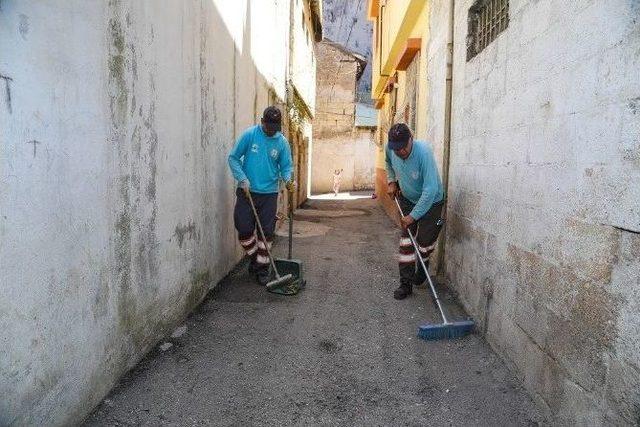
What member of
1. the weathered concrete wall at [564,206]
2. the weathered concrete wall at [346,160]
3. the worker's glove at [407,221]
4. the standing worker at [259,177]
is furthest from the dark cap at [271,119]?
the weathered concrete wall at [346,160]

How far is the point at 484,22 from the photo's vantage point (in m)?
4.39

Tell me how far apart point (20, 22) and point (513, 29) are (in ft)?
9.85

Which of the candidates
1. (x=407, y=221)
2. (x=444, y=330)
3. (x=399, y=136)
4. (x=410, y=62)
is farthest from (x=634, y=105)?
(x=410, y=62)

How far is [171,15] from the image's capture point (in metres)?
3.56

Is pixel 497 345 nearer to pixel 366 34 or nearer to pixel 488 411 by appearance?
pixel 488 411

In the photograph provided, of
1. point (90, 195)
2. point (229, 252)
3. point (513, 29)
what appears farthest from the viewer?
point (229, 252)

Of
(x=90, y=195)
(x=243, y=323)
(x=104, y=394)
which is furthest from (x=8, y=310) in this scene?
(x=243, y=323)

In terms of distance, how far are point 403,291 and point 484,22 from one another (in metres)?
2.68

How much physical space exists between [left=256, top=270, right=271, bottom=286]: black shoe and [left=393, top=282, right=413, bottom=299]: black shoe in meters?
1.37

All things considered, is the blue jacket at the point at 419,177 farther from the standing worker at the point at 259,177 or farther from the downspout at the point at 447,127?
the standing worker at the point at 259,177

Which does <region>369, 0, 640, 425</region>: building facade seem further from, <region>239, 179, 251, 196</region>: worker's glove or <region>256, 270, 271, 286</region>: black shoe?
<region>239, 179, 251, 196</region>: worker's glove

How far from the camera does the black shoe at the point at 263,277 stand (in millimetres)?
5233

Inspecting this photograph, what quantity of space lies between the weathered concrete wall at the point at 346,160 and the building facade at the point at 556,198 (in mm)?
19472

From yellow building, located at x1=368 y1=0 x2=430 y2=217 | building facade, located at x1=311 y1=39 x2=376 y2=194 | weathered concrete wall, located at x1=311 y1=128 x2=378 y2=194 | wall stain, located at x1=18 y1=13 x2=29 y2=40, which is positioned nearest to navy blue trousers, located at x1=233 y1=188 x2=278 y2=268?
yellow building, located at x1=368 y1=0 x2=430 y2=217
